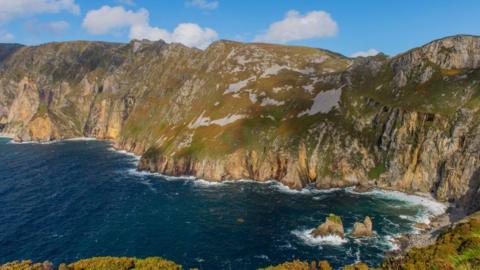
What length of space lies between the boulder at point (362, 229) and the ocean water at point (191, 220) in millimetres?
2103

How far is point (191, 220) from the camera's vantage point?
114m

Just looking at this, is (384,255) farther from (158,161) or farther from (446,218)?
(158,161)

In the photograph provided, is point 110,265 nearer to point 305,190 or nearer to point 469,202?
point 305,190

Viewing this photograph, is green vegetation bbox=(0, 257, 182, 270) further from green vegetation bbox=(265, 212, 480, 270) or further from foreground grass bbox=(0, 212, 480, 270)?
green vegetation bbox=(265, 212, 480, 270)

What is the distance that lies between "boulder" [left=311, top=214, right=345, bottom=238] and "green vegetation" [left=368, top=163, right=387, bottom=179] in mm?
52150

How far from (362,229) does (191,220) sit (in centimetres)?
4916

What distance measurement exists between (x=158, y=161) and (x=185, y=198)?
177 feet

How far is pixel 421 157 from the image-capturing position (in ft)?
454

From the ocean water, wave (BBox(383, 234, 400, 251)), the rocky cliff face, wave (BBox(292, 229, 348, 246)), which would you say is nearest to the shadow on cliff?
the rocky cliff face

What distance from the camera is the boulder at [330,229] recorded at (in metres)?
98.9

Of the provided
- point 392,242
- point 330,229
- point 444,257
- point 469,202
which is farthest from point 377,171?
point 444,257

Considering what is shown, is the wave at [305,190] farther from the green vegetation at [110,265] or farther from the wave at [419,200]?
the green vegetation at [110,265]

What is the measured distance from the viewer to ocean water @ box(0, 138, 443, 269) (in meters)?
91.8

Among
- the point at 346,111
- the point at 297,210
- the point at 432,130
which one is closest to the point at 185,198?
the point at 297,210
